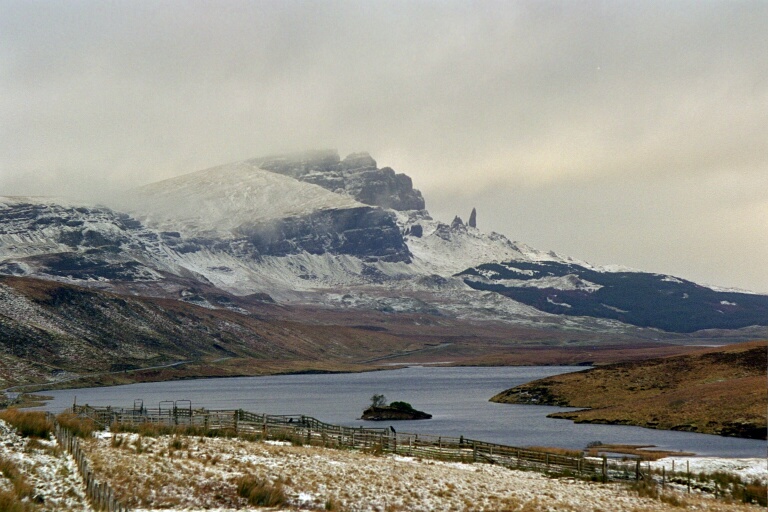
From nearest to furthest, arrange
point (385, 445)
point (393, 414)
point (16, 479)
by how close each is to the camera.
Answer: point (16, 479)
point (385, 445)
point (393, 414)

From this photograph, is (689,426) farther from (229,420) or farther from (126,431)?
(126,431)

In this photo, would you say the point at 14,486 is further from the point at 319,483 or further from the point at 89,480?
the point at 319,483

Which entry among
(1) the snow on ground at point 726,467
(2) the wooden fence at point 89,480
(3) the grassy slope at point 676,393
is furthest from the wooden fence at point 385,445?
(3) the grassy slope at point 676,393

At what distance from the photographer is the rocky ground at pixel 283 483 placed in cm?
4294

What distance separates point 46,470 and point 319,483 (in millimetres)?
13669

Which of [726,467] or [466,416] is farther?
[466,416]

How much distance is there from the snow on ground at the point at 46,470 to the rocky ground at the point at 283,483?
0.05 meters

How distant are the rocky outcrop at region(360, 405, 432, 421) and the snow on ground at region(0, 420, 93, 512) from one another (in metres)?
83.3

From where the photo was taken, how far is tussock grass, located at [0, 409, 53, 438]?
46.6m

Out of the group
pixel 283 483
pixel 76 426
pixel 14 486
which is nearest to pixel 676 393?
pixel 283 483

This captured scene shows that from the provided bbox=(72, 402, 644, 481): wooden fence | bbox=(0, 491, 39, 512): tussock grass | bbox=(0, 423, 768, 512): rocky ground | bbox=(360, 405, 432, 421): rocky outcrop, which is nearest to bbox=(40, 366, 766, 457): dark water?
bbox=(360, 405, 432, 421): rocky outcrop

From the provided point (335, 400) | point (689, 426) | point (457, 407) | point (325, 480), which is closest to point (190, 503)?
point (325, 480)

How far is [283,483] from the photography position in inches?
1821

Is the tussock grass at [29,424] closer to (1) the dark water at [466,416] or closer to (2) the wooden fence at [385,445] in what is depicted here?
(2) the wooden fence at [385,445]
